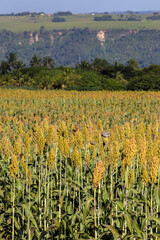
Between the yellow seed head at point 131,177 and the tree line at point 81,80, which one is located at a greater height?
the yellow seed head at point 131,177

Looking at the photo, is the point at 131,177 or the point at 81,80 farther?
the point at 81,80

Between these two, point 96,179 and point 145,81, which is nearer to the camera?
point 96,179

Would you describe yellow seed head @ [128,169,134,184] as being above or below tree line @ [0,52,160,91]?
above

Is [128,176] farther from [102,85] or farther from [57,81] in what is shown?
[102,85]

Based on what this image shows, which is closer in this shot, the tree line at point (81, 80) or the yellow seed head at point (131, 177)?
the yellow seed head at point (131, 177)

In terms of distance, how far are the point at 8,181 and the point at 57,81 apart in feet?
176

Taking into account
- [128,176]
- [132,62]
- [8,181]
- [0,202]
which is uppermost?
[128,176]

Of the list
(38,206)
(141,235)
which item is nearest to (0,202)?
(38,206)

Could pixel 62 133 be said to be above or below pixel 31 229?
above

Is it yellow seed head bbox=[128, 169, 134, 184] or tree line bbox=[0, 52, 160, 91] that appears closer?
yellow seed head bbox=[128, 169, 134, 184]

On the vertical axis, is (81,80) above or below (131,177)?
below

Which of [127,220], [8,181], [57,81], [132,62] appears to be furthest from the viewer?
[132,62]

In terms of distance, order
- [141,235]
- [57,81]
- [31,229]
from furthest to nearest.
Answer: [57,81] → [31,229] → [141,235]

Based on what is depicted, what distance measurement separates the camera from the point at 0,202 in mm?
5594
